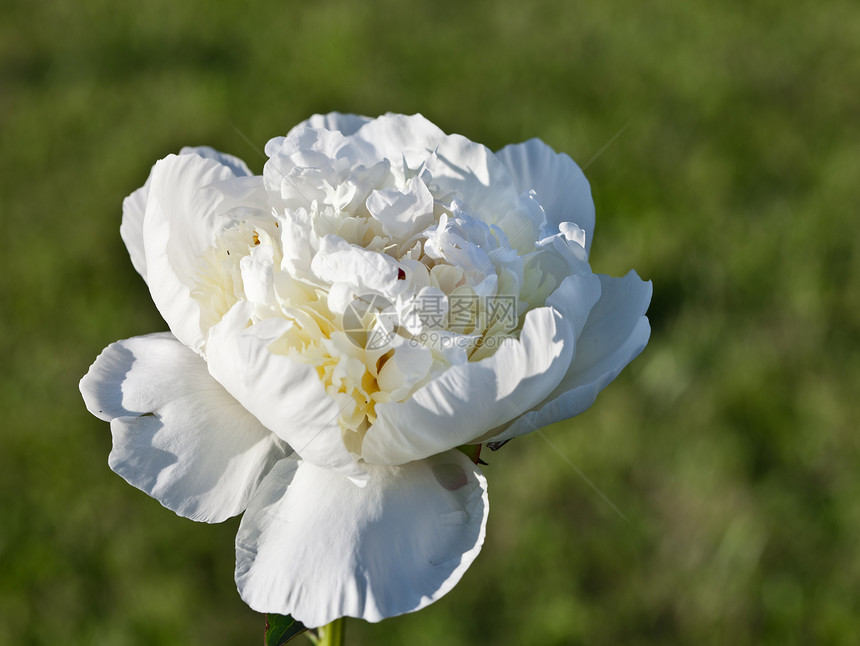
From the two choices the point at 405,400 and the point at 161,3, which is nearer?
the point at 405,400

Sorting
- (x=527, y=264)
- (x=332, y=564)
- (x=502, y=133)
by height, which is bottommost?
(x=502, y=133)

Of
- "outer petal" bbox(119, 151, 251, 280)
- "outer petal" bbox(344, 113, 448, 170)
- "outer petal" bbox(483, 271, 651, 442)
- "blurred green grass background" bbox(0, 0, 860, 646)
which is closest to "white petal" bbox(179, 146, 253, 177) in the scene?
"outer petal" bbox(119, 151, 251, 280)

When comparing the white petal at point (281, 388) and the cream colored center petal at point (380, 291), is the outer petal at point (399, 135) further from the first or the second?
the white petal at point (281, 388)

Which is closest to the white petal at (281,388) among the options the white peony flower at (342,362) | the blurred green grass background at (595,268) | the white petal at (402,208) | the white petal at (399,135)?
the white peony flower at (342,362)

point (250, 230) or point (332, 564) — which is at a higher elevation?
point (250, 230)

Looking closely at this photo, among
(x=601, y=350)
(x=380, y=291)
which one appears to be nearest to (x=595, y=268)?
(x=601, y=350)

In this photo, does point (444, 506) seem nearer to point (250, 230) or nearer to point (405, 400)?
point (405, 400)

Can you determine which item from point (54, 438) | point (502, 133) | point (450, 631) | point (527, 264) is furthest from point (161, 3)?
point (527, 264)
